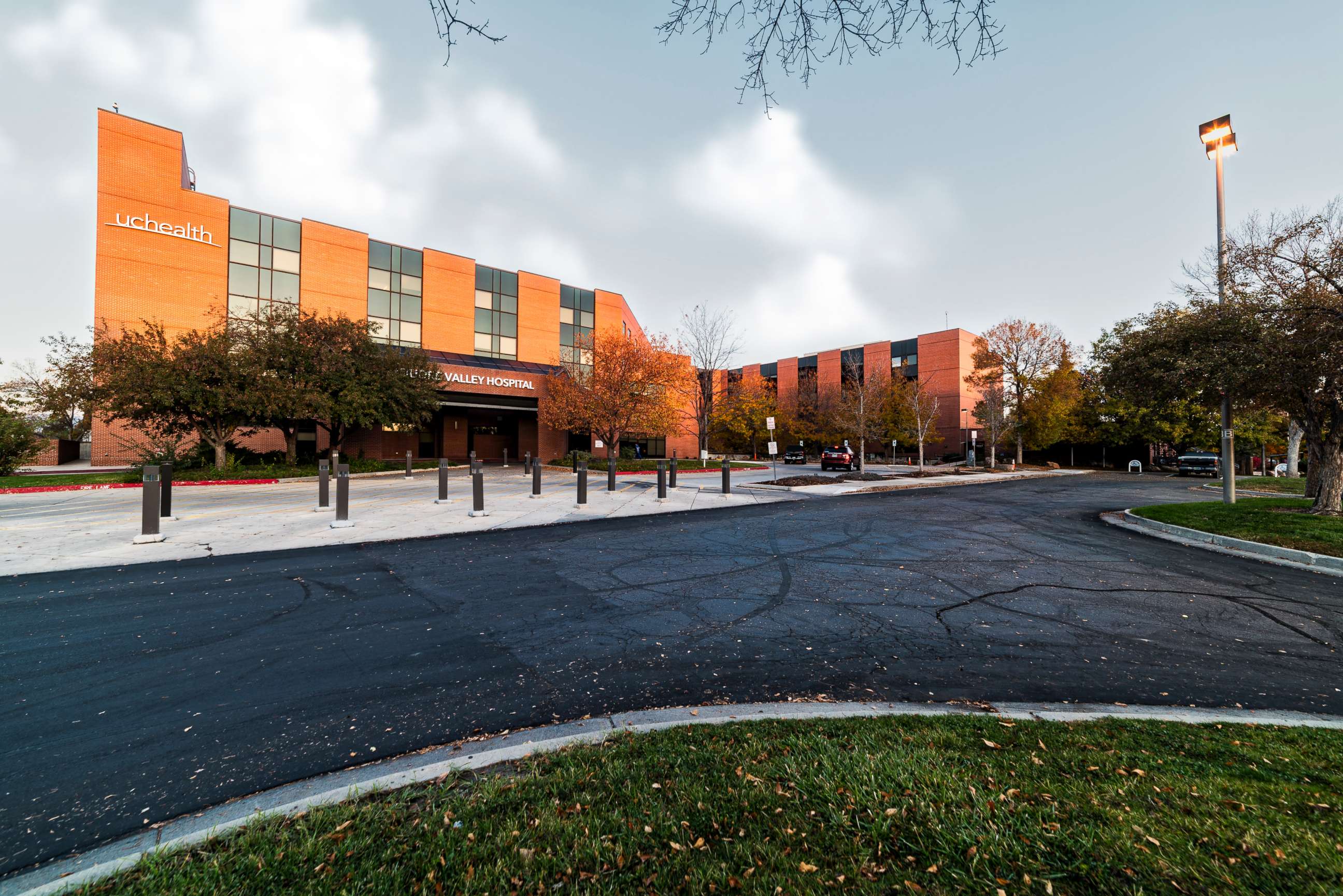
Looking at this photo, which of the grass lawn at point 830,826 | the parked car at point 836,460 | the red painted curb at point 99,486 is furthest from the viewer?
the parked car at point 836,460

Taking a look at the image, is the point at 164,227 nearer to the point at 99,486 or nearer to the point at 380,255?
the point at 380,255

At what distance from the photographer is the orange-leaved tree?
2766cm

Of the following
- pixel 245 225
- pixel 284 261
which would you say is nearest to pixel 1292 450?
pixel 284 261

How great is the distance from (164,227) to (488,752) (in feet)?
124

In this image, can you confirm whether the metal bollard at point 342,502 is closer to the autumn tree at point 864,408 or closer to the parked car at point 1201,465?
the autumn tree at point 864,408

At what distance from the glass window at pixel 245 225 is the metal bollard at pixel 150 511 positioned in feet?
96.0

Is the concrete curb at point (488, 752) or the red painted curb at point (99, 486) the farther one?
the red painted curb at point (99, 486)

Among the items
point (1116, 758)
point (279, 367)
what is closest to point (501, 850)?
point (1116, 758)

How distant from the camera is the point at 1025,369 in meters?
40.1

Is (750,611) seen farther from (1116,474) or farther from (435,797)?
(1116,474)

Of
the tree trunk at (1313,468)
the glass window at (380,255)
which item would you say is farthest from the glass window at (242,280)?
the tree trunk at (1313,468)

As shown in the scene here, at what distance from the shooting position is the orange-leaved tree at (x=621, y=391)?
27656 millimetres

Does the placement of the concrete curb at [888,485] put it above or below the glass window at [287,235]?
below

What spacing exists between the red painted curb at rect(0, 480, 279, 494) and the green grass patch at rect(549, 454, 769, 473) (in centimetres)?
1409
